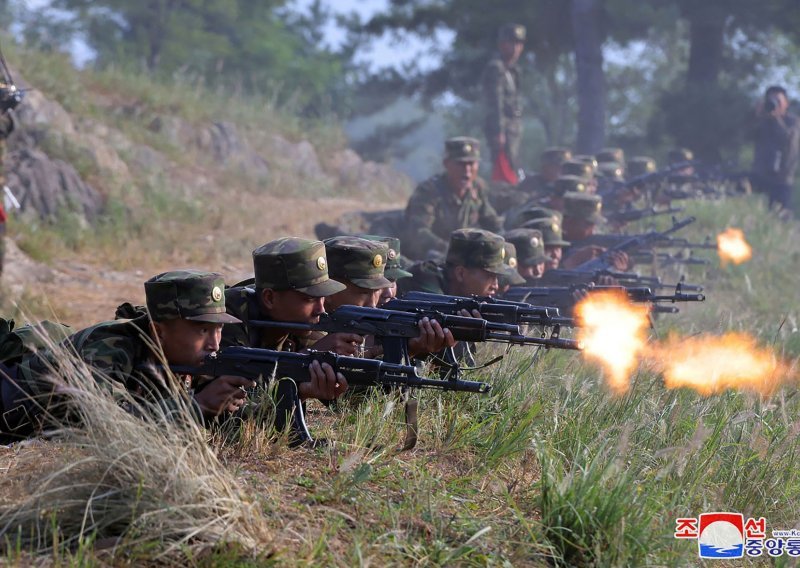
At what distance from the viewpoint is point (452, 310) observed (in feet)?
19.8

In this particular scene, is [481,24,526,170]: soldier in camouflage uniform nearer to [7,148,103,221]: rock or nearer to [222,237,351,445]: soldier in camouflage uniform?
[7,148,103,221]: rock

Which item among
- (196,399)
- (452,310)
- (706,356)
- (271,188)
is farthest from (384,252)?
(271,188)

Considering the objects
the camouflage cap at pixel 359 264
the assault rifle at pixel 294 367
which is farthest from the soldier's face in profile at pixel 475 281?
the assault rifle at pixel 294 367

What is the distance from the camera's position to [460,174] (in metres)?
12.4

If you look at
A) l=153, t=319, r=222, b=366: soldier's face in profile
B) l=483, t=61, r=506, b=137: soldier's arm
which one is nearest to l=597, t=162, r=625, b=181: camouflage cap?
l=483, t=61, r=506, b=137: soldier's arm

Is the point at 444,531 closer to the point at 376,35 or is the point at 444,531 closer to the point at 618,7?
the point at 618,7

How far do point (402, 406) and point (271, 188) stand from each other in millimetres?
14545

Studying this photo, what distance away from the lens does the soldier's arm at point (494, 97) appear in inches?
706

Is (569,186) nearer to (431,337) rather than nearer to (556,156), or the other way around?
(556,156)

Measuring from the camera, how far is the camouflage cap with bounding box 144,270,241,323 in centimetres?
480

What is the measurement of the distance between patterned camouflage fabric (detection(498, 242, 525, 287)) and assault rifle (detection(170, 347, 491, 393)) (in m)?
3.16

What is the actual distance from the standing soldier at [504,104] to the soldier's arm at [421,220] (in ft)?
19.2

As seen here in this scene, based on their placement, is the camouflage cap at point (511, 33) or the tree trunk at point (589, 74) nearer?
the camouflage cap at point (511, 33)

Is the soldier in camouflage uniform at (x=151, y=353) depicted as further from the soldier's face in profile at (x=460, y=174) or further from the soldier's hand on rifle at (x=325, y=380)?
the soldier's face in profile at (x=460, y=174)
